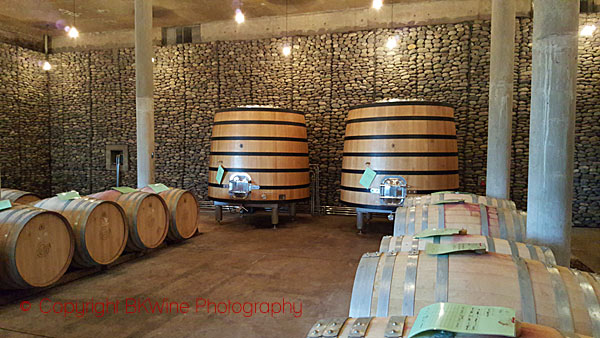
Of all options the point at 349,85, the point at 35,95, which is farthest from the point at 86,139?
the point at 349,85

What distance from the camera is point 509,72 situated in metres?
4.63


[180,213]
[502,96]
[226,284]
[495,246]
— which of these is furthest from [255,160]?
[495,246]

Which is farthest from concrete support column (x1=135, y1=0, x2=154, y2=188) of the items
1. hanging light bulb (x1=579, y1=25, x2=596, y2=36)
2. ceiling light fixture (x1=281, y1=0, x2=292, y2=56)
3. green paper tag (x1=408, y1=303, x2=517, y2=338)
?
hanging light bulb (x1=579, y1=25, x2=596, y2=36)

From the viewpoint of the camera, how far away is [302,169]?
6969mm

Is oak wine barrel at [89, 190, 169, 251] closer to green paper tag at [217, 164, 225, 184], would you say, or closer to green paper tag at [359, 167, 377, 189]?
green paper tag at [217, 164, 225, 184]

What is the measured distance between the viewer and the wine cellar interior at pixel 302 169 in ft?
5.82

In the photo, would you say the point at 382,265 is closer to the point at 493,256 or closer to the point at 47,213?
the point at 493,256

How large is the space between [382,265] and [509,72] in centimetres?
393

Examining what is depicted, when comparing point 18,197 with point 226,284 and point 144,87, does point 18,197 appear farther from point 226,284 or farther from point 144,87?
point 226,284

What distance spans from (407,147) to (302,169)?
2.12 metres

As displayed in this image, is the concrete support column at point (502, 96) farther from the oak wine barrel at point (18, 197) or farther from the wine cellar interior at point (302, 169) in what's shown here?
the oak wine barrel at point (18, 197)

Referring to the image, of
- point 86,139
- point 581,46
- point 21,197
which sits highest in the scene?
point 581,46

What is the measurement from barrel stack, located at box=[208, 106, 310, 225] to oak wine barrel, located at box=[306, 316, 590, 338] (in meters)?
5.08

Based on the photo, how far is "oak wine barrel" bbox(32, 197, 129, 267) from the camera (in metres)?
4.04
